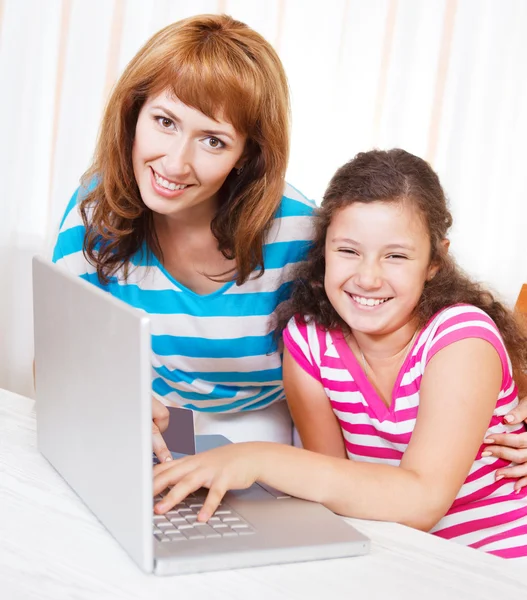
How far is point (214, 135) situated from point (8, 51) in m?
1.32

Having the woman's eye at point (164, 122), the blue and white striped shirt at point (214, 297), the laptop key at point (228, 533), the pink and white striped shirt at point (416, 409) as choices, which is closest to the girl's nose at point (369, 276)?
the pink and white striped shirt at point (416, 409)

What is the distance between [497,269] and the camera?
2.32 meters

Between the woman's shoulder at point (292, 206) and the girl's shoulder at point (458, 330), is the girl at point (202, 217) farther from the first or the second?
the girl's shoulder at point (458, 330)

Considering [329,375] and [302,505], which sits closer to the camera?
[302,505]

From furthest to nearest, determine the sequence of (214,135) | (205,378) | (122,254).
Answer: (205,378) < (122,254) < (214,135)

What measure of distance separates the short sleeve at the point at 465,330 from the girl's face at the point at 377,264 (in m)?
0.07

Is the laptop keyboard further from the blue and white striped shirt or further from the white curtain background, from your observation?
the white curtain background

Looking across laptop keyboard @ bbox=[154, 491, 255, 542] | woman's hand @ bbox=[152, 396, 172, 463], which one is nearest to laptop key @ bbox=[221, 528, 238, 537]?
laptop keyboard @ bbox=[154, 491, 255, 542]

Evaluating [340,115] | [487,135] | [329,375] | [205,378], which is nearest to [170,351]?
[205,378]

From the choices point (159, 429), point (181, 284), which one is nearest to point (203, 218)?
point (181, 284)

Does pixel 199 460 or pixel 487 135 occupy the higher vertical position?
pixel 487 135

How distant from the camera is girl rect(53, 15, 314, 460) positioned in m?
1.17

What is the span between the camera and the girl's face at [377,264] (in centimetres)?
112

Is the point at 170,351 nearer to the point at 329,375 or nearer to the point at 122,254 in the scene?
the point at 122,254
